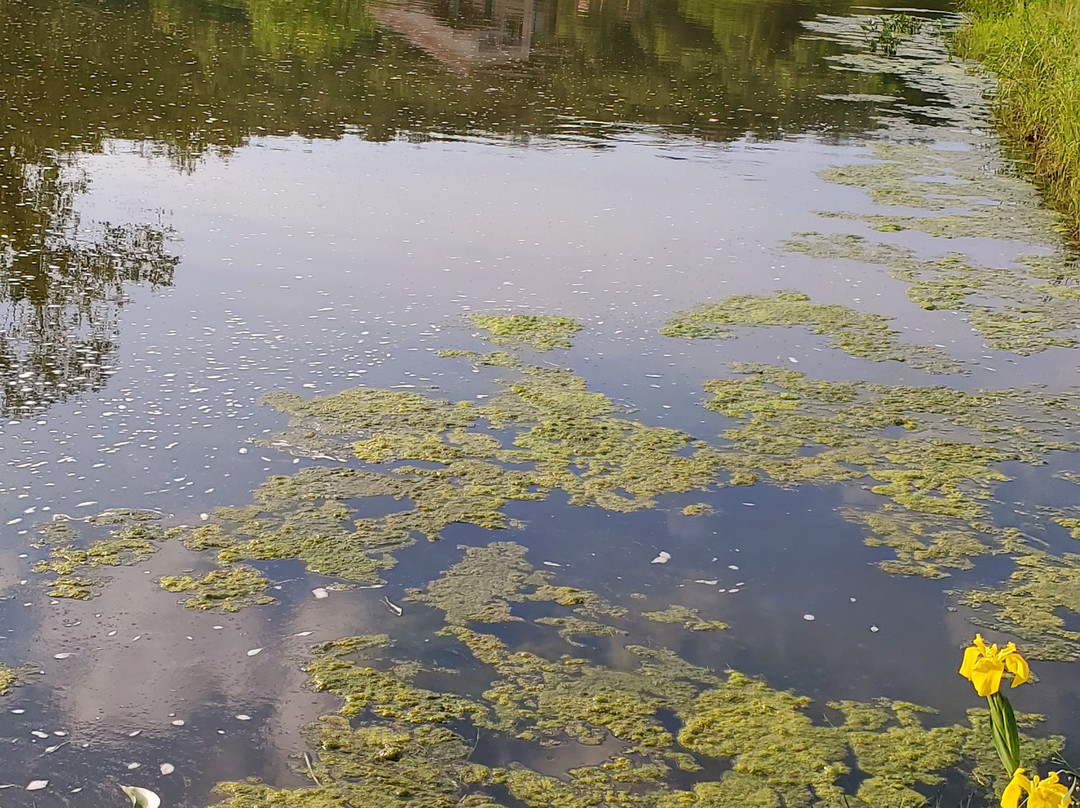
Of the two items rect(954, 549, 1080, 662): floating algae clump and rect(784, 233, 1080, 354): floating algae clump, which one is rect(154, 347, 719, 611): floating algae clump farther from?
rect(784, 233, 1080, 354): floating algae clump

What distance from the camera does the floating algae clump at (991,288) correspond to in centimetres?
566

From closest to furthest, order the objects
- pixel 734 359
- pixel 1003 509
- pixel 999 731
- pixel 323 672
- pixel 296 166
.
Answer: pixel 999 731 → pixel 323 672 → pixel 1003 509 → pixel 734 359 → pixel 296 166

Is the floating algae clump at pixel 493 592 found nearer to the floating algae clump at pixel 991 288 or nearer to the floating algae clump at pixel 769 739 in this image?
the floating algae clump at pixel 769 739

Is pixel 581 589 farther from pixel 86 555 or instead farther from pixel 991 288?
pixel 991 288

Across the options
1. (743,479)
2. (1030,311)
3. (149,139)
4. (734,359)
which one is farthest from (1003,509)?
(149,139)

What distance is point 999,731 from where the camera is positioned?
66.9 inches

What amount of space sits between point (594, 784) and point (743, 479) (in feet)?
5.50

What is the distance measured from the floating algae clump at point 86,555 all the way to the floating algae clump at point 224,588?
0.17 m

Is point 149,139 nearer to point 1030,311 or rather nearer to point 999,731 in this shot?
point 1030,311

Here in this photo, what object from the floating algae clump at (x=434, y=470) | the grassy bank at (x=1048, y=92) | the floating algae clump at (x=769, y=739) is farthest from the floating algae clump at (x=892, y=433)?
the grassy bank at (x=1048, y=92)

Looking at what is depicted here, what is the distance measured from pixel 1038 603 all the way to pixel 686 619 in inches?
41.0

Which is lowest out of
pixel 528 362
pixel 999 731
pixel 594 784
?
pixel 594 784

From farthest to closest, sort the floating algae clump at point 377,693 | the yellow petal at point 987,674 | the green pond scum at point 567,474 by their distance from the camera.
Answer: the green pond scum at point 567,474
the floating algae clump at point 377,693
the yellow petal at point 987,674

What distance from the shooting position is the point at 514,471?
13.3ft
